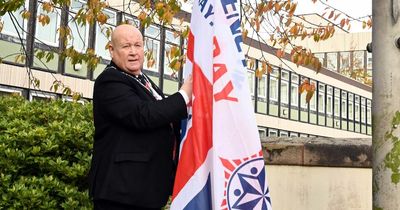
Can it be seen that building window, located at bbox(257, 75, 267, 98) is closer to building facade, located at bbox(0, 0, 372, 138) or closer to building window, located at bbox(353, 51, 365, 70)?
→ building facade, located at bbox(0, 0, 372, 138)

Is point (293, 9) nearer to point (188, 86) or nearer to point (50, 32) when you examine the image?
point (188, 86)

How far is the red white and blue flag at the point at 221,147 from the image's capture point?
2.81 meters

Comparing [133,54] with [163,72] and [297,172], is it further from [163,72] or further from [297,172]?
[163,72]

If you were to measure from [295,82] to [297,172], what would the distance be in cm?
3931

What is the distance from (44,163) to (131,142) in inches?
68.7

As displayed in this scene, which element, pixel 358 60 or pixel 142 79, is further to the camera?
pixel 358 60

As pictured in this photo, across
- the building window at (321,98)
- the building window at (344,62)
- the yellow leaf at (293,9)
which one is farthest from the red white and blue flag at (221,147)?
the building window at (344,62)

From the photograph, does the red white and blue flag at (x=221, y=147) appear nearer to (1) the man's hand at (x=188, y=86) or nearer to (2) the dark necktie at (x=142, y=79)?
(1) the man's hand at (x=188, y=86)

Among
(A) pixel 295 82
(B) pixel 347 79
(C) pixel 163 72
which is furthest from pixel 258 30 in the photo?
(B) pixel 347 79

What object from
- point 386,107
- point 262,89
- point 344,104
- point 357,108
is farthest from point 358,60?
point 386,107

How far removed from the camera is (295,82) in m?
43.8

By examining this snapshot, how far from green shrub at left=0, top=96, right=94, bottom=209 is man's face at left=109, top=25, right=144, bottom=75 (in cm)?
157

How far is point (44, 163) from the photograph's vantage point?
4223 mm

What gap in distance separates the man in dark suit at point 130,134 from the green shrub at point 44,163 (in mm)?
1395
